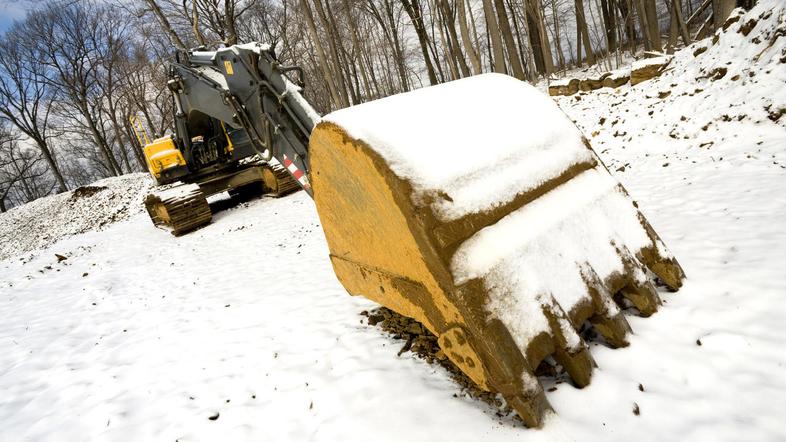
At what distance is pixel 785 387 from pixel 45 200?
3336cm

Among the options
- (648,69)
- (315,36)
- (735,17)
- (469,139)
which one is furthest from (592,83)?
(469,139)

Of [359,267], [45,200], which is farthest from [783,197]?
[45,200]

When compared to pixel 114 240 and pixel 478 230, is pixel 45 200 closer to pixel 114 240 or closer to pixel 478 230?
pixel 114 240

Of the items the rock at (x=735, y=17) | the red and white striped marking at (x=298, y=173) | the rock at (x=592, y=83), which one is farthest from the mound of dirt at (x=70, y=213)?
the rock at (x=735, y=17)

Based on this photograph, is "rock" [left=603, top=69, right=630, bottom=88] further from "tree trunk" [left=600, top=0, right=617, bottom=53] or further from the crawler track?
"tree trunk" [left=600, top=0, right=617, bottom=53]

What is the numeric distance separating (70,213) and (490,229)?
88.7 feet

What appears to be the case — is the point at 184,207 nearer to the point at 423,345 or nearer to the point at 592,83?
the point at 423,345

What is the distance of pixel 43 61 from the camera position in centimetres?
2636

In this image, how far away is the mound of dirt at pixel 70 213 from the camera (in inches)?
739

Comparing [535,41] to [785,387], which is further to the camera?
[535,41]

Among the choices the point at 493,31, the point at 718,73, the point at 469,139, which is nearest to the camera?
the point at 469,139

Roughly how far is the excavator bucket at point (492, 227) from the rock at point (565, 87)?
11157 mm

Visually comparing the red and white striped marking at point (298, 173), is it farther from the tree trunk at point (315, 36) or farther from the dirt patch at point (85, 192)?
the dirt patch at point (85, 192)

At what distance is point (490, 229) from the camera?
1.75m
